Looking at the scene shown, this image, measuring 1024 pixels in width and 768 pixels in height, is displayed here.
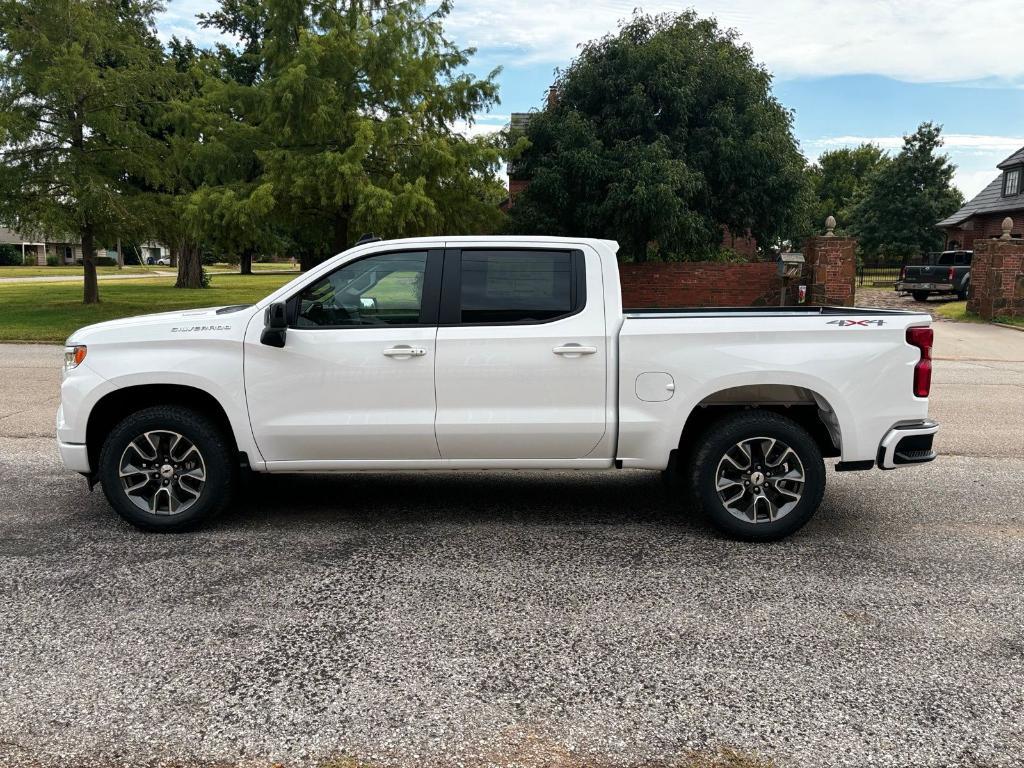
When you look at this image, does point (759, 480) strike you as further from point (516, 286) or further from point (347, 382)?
point (347, 382)

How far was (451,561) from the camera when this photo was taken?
5051mm

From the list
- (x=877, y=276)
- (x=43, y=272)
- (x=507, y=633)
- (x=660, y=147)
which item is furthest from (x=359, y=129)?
(x=43, y=272)

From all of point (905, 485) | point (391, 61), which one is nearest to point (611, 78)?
point (391, 61)

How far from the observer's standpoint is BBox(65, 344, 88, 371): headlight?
5.46 meters

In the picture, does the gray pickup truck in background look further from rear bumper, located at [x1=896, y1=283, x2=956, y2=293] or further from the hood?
the hood

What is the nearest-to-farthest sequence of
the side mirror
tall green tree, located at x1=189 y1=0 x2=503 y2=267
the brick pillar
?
1. the side mirror
2. tall green tree, located at x1=189 y1=0 x2=503 y2=267
3. the brick pillar

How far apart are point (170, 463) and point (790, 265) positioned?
19194 mm

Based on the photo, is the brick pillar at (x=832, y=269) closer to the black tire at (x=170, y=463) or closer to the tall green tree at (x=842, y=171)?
the black tire at (x=170, y=463)

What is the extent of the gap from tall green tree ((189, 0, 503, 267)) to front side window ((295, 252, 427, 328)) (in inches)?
516

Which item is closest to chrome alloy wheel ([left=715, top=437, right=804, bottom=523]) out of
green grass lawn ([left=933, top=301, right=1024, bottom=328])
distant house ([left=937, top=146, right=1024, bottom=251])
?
green grass lawn ([left=933, top=301, right=1024, bottom=328])

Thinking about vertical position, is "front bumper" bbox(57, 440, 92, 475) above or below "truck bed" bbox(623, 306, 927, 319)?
below

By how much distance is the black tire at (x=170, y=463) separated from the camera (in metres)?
5.38

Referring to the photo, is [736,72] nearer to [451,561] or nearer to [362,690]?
[451,561]

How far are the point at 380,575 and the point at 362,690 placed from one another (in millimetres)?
1319
